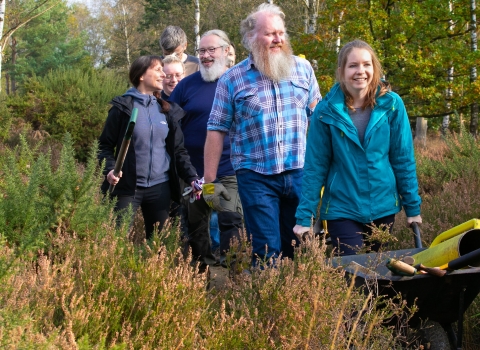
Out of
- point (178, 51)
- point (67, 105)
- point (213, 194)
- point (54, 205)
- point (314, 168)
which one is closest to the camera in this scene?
point (314, 168)

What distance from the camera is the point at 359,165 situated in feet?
14.3

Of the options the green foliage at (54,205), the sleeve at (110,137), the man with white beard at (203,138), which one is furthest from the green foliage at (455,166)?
the green foliage at (54,205)

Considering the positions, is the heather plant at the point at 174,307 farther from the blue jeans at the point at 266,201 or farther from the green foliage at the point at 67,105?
the green foliage at the point at 67,105

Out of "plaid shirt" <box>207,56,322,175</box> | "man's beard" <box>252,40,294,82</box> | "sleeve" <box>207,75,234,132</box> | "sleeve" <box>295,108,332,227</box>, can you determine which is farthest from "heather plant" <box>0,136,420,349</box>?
"man's beard" <box>252,40,294,82</box>

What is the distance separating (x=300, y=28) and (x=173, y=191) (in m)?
22.7

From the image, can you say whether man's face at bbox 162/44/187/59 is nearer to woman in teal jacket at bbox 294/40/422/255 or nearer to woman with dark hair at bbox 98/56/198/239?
woman with dark hair at bbox 98/56/198/239

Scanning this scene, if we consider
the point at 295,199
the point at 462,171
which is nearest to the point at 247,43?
the point at 295,199

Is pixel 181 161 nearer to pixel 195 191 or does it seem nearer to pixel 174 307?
pixel 195 191

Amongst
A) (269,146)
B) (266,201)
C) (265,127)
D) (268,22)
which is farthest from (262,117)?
(268,22)

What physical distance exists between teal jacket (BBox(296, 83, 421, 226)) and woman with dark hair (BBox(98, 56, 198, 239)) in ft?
5.12

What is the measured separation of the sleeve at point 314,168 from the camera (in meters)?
4.45

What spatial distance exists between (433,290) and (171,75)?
4334 millimetres

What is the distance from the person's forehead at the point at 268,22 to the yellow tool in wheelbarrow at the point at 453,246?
2024 mm

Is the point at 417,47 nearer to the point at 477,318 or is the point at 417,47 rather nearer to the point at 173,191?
the point at 173,191
